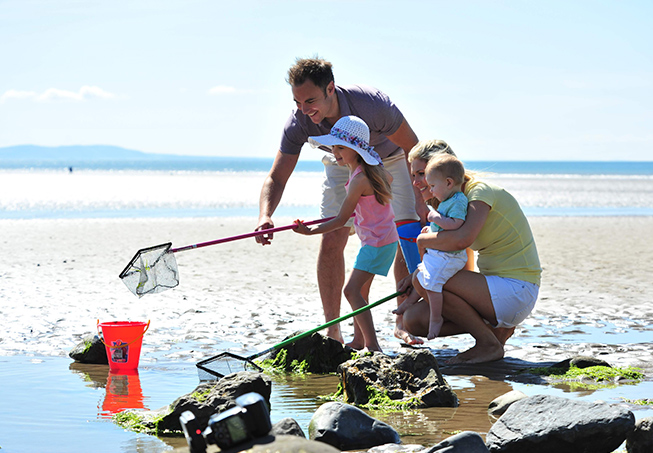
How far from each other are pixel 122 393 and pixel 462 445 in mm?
2230

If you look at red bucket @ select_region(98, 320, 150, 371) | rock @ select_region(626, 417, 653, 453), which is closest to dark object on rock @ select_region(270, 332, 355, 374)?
red bucket @ select_region(98, 320, 150, 371)

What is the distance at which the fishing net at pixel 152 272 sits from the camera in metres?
5.01

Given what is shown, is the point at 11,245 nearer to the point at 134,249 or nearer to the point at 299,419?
the point at 134,249

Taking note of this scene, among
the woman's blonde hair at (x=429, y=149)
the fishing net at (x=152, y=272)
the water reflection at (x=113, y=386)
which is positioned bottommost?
the water reflection at (x=113, y=386)

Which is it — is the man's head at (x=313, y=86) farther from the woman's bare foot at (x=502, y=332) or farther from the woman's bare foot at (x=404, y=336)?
the woman's bare foot at (x=502, y=332)

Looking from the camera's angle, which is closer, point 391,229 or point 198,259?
point 391,229

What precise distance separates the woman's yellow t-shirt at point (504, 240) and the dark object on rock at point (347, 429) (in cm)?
191

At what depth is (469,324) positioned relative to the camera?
507cm

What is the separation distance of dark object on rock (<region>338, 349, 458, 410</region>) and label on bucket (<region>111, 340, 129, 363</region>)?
4.92ft

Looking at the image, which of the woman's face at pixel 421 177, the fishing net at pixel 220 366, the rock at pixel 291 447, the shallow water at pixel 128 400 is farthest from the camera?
the woman's face at pixel 421 177

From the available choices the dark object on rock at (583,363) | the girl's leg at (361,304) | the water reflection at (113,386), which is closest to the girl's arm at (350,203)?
the girl's leg at (361,304)

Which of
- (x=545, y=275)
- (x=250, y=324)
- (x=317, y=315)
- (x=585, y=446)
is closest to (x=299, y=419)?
(x=585, y=446)

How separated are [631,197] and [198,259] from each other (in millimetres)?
23380

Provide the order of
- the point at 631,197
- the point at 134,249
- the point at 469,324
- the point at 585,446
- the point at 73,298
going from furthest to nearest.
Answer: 1. the point at 631,197
2. the point at 134,249
3. the point at 73,298
4. the point at 469,324
5. the point at 585,446
